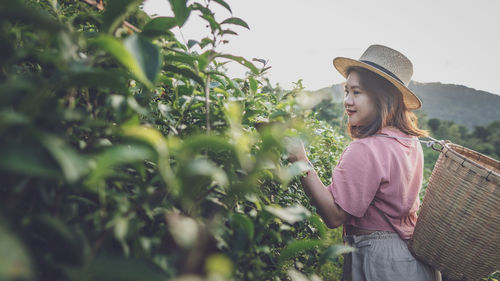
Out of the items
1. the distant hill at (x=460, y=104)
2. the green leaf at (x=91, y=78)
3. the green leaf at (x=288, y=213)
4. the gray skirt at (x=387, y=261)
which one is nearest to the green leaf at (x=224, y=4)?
the green leaf at (x=91, y=78)

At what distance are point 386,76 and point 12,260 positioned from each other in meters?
1.94

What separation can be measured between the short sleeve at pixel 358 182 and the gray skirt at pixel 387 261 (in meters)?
0.26

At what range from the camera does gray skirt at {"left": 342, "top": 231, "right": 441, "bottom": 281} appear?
4.95 feet

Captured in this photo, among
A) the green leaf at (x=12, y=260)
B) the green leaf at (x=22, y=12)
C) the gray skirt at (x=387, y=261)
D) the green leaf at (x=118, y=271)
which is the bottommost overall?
the gray skirt at (x=387, y=261)

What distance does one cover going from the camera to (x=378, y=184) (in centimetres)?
149

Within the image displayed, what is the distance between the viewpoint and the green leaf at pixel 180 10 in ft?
2.14

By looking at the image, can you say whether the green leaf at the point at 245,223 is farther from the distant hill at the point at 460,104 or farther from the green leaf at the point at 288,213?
the distant hill at the point at 460,104

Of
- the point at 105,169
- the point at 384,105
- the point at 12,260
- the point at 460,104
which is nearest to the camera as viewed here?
the point at 12,260

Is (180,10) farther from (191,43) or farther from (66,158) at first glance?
(66,158)

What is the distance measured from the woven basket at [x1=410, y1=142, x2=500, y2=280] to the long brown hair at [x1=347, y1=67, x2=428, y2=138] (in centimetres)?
48

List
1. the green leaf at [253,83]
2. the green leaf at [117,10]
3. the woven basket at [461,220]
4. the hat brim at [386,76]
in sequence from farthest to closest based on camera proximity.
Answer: the hat brim at [386,76], the woven basket at [461,220], the green leaf at [253,83], the green leaf at [117,10]

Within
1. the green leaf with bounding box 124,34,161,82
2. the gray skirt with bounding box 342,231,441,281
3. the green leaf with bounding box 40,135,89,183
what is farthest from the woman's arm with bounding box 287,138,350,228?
the green leaf with bounding box 40,135,89,183

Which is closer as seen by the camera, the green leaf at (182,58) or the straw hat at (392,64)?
the green leaf at (182,58)

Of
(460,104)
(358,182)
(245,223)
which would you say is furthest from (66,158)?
(460,104)
